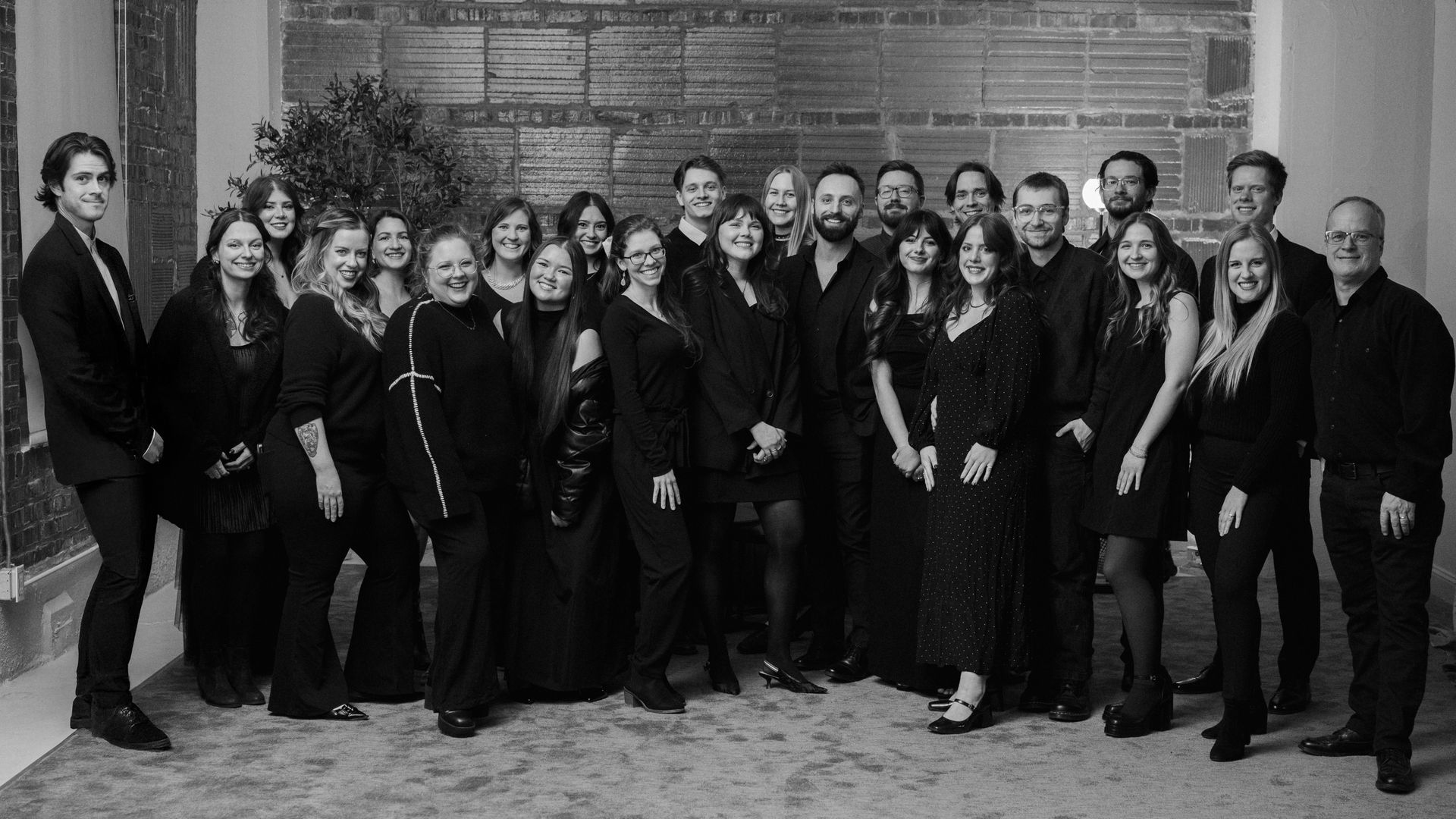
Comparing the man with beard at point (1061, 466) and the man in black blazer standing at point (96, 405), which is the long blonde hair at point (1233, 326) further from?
the man in black blazer standing at point (96, 405)

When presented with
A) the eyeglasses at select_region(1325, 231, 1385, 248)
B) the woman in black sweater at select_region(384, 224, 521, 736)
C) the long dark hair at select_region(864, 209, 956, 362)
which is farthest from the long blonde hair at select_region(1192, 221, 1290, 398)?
the woman in black sweater at select_region(384, 224, 521, 736)

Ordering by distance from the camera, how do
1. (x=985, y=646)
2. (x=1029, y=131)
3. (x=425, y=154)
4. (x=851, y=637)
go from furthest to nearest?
1. (x=1029, y=131)
2. (x=425, y=154)
3. (x=851, y=637)
4. (x=985, y=646)

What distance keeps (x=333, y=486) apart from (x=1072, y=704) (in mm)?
2502

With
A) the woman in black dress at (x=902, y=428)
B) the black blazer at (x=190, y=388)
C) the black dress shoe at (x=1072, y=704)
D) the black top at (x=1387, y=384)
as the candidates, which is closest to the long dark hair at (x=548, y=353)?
the black blazer at (x=190, y=388)

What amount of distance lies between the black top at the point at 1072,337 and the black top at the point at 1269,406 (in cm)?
49

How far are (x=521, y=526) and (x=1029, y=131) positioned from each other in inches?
169

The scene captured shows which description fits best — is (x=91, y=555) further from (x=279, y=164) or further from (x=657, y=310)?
(x=657, y=310)

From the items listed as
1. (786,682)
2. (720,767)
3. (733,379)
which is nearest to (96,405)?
(733,379)

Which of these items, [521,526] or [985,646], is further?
[521,526]

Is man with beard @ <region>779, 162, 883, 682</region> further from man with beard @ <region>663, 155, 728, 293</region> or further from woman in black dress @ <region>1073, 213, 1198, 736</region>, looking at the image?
woman in black dress @ <region>1073, 213, 1198, 736</region>

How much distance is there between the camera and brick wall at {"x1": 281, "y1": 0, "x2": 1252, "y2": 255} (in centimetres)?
789

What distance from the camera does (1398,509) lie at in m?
4.08

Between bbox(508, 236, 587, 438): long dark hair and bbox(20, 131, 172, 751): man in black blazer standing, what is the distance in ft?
3.84

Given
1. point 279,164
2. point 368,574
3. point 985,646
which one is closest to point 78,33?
point 279,164
